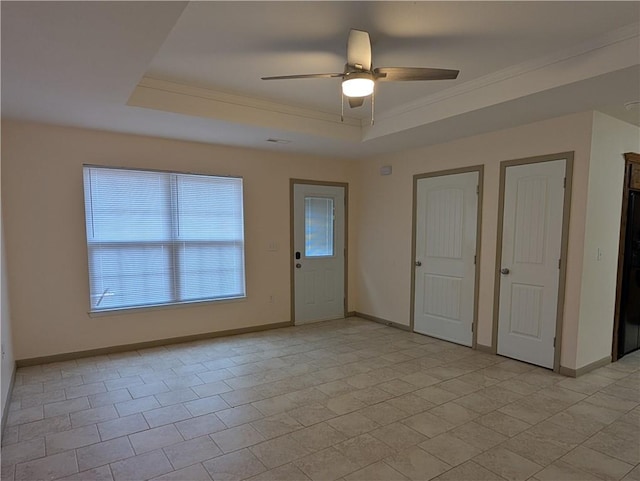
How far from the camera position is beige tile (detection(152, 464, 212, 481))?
6.82 ft

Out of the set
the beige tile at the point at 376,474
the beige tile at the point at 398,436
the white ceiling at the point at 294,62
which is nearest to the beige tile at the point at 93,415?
the beige tile at the point at 376,474

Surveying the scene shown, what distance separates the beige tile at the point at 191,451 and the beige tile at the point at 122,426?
0.39 meters

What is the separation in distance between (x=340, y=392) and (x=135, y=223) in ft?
9.40

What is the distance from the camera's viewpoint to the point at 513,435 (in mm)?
2523

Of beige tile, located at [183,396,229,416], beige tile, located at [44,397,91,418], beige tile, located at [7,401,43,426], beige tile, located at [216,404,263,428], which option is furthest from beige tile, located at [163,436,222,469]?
beige tile, located at [7,401,43,426]

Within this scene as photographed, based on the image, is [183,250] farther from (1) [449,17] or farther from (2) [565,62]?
(2) [565,62]

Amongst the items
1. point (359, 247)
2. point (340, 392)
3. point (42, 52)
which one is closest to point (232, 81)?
point (42, 52)

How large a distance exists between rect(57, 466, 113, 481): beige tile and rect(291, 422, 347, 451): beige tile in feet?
3.60

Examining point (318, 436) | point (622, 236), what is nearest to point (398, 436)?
point (318, 436)

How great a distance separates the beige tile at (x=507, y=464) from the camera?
212cm

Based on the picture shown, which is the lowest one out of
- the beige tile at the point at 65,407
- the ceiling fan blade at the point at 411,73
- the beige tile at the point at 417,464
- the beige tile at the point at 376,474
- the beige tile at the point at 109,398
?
the beige tile at the point at 109,398

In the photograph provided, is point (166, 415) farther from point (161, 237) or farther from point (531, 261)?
point (531, 261)

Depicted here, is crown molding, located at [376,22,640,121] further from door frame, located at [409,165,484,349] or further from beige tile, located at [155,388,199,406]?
beige tile, located at [155,388,199,406]

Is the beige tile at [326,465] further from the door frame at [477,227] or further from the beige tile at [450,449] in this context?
the door frame at [477,227]
